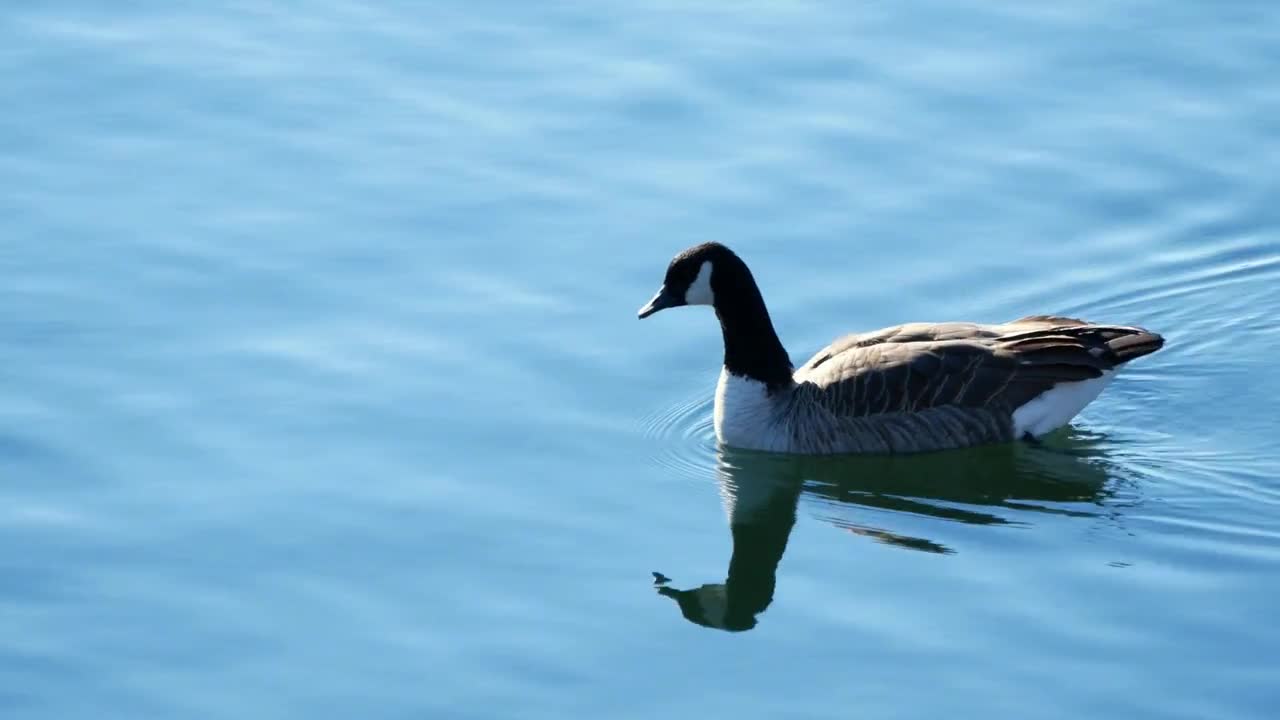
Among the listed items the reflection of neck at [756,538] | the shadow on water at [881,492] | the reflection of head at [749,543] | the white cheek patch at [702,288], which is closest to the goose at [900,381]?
the white cheek patch at [702,288]

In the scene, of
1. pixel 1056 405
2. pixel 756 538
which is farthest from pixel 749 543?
pixel 1056 405

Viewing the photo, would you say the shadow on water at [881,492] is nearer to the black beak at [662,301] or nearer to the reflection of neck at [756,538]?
the reflection of neck at [756,538]

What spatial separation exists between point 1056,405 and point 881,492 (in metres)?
1.66

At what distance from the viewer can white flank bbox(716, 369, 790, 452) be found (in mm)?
15547

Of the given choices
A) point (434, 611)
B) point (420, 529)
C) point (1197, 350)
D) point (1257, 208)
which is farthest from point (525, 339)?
point (1257, 208)

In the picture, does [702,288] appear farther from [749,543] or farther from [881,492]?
[749,543]

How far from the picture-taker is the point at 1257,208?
1831 cm

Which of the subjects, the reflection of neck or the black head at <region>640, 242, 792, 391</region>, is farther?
the black head at <region>640, 242, 792, 391</region>

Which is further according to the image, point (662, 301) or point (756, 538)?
point (662, 301)

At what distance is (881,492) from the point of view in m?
14.9

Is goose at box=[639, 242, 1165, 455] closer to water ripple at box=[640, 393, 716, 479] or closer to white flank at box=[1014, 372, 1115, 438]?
white flank at box=[1014, 372, 1115, 438]

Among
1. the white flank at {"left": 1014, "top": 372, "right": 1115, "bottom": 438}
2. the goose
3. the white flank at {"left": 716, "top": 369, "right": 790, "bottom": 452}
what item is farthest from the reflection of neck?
the white flank at {"left": 1014, "top": 372, "right": 1115, "bottom": 438}

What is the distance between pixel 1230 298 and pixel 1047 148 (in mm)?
2676

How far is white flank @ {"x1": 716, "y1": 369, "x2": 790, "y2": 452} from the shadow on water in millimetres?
128
